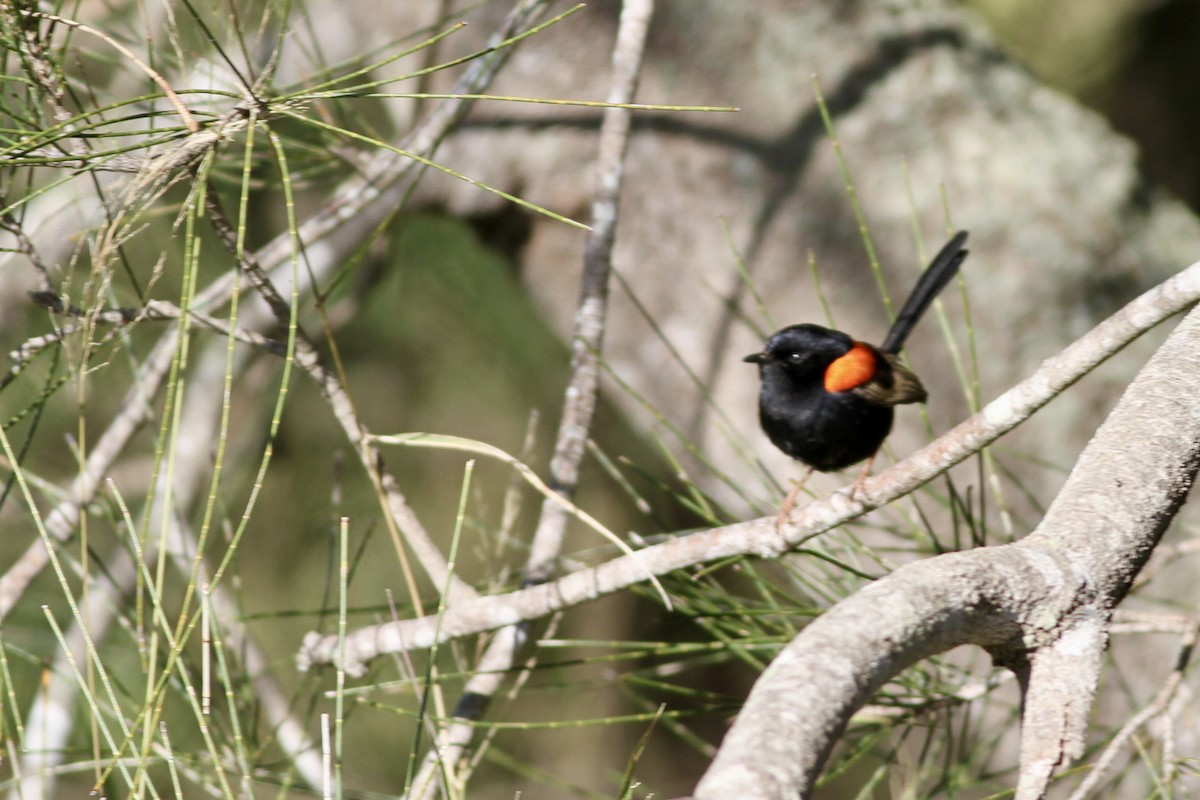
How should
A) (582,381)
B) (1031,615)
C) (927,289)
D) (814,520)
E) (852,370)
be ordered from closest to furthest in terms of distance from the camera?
(1031,615), (814,520), (582,381), (852,370), (927,289)

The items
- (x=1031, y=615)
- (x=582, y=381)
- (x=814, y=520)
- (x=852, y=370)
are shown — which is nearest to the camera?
(x=1031, y=615)

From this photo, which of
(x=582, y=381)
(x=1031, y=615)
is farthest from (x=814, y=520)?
(x=582, y=381)

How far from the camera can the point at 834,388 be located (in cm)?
234

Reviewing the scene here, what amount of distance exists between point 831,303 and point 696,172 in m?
0.55

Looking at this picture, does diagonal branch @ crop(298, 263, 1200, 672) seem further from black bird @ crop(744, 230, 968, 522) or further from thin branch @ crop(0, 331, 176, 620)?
black bird @ crop(744, 230, 968, 522)

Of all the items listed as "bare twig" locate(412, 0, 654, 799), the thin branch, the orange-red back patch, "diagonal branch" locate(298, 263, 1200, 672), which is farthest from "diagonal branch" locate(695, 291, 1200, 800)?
the thin branch

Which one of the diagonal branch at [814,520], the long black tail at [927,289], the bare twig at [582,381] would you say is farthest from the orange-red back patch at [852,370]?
the diagonal branch at [814,520]

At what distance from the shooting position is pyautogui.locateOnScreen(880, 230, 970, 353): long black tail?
2.38m

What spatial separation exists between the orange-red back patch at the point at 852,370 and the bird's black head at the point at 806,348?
0.13 ft

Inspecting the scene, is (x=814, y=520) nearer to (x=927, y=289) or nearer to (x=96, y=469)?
(x=927, y=289)

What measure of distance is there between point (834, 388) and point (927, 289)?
0.35 meters

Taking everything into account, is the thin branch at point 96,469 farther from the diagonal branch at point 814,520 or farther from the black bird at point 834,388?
the black bird at point 834,388

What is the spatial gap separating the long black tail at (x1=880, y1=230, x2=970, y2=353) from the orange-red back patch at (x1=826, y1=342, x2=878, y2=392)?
12 cm

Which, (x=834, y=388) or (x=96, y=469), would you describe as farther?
(x=834, y=388)
